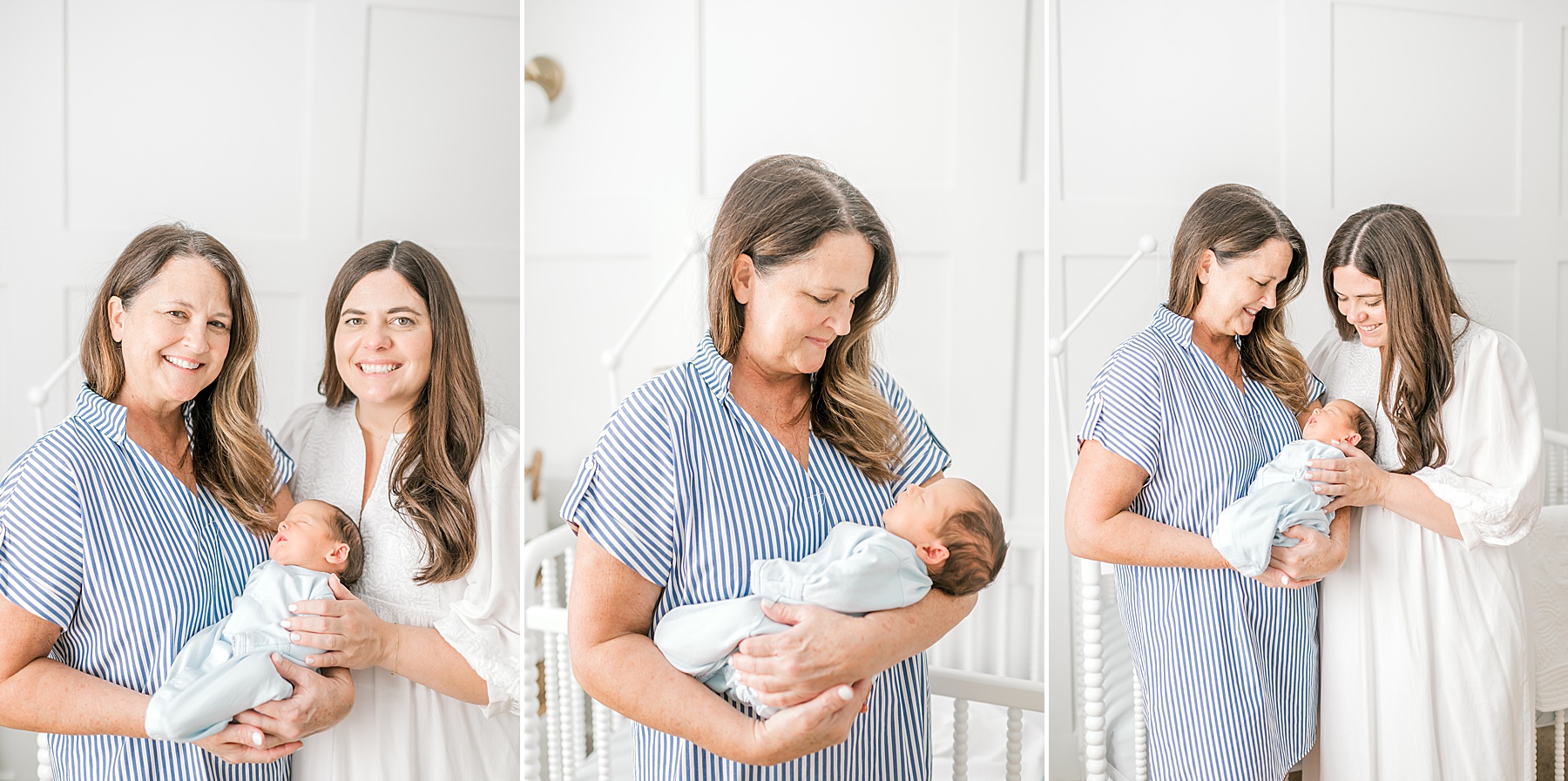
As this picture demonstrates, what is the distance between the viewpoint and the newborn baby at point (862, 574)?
4.35 feet

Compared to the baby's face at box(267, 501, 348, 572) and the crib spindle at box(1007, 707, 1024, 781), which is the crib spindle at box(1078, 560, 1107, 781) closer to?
the crib spindle at box(1007, 707, 1024, 781)

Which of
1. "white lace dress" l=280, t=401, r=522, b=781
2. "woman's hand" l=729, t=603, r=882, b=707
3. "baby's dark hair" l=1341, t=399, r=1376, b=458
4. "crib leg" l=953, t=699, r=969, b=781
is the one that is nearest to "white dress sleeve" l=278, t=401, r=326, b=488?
"white lace dress" l=280, t=401, r=522, b=781

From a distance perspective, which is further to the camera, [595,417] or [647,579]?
[595,417]

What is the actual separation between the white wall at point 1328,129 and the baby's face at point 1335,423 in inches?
5.4

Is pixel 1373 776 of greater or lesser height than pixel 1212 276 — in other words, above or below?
below

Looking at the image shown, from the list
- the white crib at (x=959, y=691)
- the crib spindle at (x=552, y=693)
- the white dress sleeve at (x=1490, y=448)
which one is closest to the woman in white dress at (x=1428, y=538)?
the white dress sleeve at (x=1490, y=448)

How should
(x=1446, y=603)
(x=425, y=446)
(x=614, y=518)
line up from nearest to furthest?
(x=614, y=518), (x=425, y=446), (x=1446, y=603)

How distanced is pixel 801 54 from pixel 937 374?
61cm

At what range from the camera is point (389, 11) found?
5.12 ft

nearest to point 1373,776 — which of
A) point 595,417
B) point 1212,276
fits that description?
point 1212,276

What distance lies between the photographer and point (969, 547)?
140cm

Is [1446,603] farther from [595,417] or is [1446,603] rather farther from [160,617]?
[160,617]

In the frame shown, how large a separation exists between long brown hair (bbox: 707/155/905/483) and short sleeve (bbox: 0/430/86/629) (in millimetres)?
975

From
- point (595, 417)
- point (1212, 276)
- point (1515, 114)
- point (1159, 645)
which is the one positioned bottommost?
point (1159, 645)
